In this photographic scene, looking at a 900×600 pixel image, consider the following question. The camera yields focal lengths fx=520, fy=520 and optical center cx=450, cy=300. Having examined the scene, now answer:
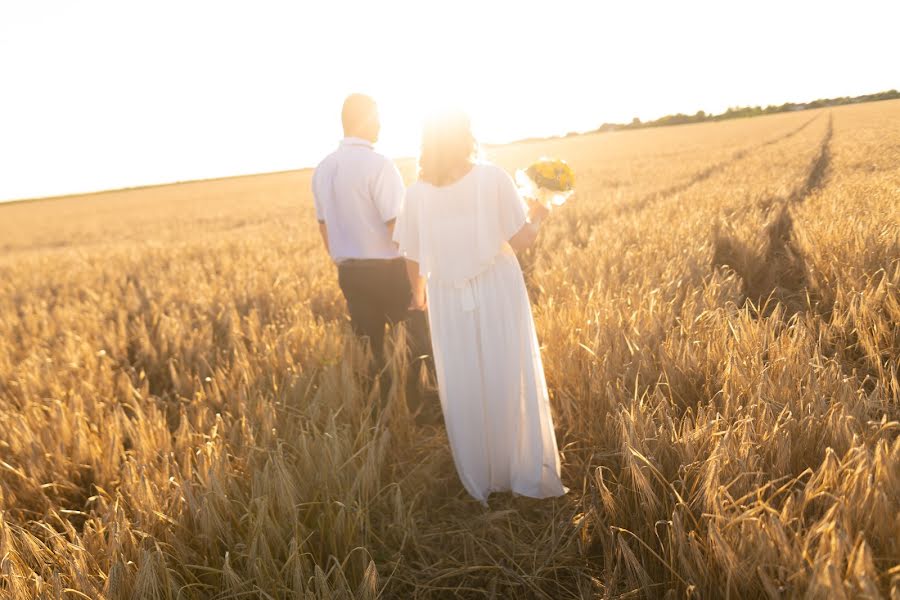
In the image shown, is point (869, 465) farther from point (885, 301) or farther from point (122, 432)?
point (122, 432)

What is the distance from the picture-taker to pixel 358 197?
334 cm

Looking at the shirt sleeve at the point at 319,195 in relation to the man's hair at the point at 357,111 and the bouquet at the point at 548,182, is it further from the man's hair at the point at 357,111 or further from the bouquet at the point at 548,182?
the bouquet at the point at 548,182

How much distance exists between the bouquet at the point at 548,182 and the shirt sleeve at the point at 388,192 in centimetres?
109

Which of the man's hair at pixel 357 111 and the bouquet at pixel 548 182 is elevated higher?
the man's hair at pixel 357 111

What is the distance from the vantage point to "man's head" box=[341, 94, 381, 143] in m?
3.25

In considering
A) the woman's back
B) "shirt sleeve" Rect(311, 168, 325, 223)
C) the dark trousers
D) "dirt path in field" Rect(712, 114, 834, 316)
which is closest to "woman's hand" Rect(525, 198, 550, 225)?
the woman's back

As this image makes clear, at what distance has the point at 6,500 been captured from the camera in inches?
90.7

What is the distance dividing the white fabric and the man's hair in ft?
0.30

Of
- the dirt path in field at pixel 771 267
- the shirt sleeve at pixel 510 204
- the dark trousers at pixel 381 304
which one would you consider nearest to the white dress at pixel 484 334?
the shirt sleeve at pixel 510 204

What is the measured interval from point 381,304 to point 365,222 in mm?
626

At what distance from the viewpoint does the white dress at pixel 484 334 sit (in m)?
2.24

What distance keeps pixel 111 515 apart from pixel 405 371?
64.1 inches

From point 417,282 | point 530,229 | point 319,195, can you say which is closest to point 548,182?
point 530,229

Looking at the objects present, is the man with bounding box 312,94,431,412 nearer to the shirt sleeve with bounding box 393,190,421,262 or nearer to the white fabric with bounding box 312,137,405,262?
the white fabric with bounding box 312,137,405,262
